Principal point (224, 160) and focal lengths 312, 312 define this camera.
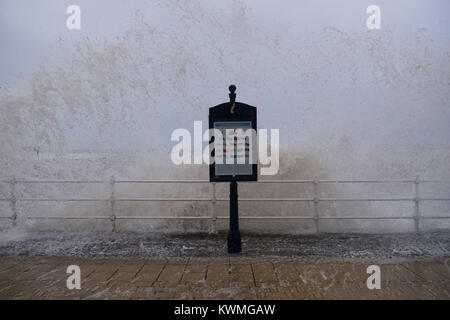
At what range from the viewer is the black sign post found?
181 inches

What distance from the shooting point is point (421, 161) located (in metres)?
12.6

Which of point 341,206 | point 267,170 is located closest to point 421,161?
point 341,206

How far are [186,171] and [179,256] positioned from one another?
17.5 feet

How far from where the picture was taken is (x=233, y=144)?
4652mm

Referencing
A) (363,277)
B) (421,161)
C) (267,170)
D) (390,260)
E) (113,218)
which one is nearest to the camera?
(363,277)

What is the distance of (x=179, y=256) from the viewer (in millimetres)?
4648

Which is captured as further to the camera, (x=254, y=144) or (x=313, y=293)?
(x=254, y=144)

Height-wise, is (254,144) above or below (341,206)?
above

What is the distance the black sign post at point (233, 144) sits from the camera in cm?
459

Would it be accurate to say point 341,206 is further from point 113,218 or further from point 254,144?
point 113,218
